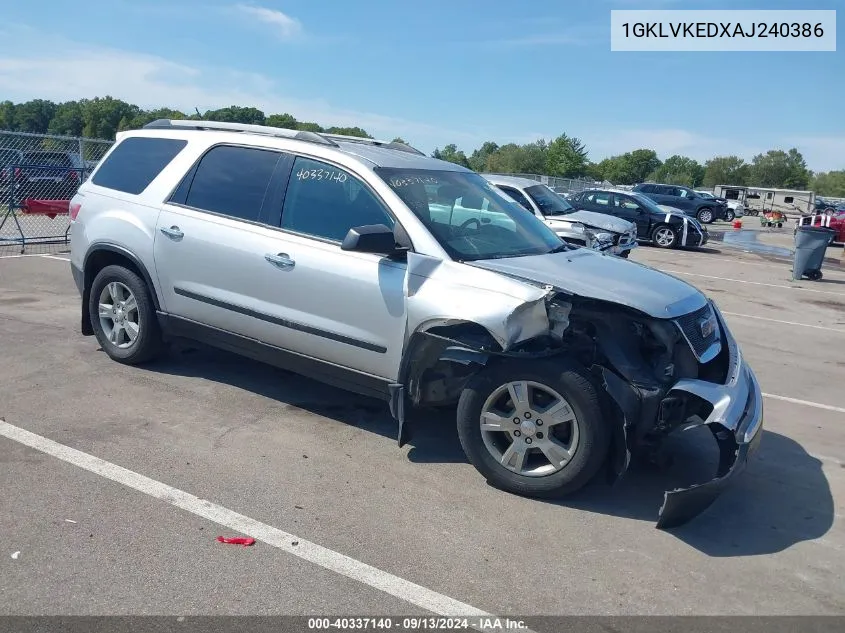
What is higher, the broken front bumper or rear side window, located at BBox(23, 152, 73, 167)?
rear side window, located at BBox(23, 152, 73, 167)

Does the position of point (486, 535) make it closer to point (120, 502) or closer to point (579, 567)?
point (579, 567)

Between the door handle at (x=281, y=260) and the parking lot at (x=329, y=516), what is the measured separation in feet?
3.54

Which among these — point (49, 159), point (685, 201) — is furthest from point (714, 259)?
point (685, 201)

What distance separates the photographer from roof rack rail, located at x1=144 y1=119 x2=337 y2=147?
5.38 meters

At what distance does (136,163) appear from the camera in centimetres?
604

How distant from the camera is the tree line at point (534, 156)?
56.2 m

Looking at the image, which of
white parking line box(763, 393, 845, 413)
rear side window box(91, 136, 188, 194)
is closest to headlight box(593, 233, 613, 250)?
white parking line box(763, 393, 845, 413)

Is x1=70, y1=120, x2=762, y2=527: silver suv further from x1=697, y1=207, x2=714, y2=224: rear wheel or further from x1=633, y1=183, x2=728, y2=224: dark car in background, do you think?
x1=697, y1=207, x2=714, y2=224: rear wheel

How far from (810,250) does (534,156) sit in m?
73.7

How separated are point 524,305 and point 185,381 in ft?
10.00

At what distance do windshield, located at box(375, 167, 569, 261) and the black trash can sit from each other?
38.3ft

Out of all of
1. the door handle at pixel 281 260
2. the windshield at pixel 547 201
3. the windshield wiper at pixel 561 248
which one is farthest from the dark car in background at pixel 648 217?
the door handle at pixel 281 260

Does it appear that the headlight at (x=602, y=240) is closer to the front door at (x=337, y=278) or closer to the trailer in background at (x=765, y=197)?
the front door at (x=337, y=278)

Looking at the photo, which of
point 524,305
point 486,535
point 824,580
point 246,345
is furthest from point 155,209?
point 824,580
